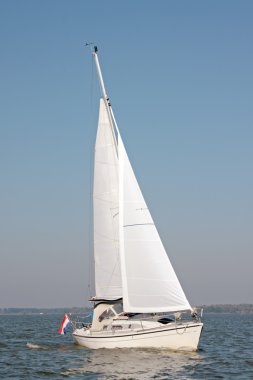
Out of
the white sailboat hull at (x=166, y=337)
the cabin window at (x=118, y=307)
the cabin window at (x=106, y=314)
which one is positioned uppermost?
the cabin window at (x=118, y=307)

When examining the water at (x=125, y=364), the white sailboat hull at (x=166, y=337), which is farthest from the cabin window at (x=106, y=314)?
the white sailboat hull at (x=166, y=337)

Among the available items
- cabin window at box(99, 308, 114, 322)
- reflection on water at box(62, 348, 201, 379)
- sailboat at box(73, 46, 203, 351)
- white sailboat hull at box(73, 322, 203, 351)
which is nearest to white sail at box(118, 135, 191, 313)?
sailboat at box(73, 46, 203, 351)

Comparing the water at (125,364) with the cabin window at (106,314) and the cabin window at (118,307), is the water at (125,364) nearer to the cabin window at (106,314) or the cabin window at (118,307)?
the cabin window at (106,314)

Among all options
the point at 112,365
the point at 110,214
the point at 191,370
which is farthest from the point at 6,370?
the point at 110,214

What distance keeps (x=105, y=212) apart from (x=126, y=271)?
5.70 metres

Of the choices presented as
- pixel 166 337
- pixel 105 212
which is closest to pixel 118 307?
pixel 105 212

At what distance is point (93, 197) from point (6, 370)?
1439 cm

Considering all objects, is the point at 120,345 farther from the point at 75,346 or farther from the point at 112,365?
the point at 75,346

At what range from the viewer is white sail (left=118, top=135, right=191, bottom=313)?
3547 centimetres

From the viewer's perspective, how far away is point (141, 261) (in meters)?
36.4

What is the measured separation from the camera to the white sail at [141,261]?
35.5m

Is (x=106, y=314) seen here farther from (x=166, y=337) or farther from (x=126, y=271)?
(x=166, y=337)

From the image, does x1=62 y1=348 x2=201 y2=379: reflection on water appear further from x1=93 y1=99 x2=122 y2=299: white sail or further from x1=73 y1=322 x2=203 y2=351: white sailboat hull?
x1=93 y1=99 x2=122 y2=299: white sail

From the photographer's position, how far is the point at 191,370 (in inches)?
1154
